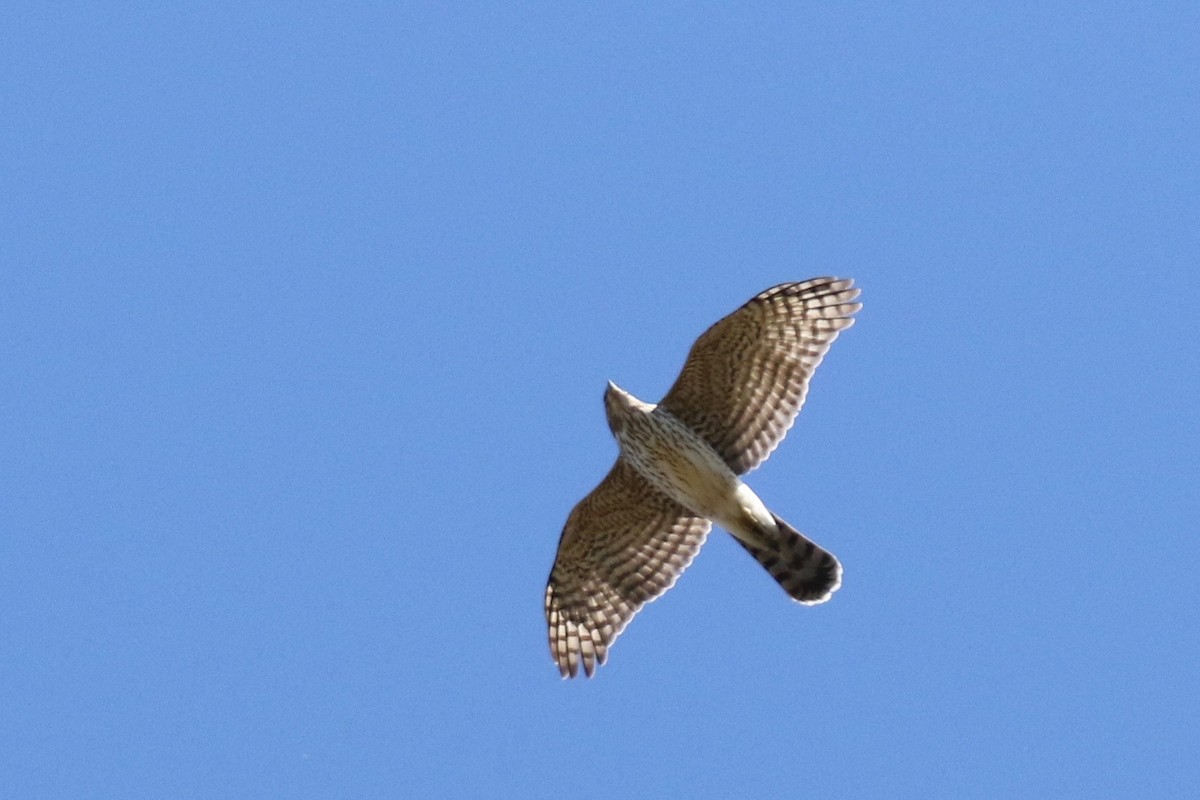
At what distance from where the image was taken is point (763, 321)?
44.5ft

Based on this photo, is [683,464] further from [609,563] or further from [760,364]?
[609,563]

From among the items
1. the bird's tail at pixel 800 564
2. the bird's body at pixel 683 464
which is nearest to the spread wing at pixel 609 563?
the bird's body at pixel 683 464

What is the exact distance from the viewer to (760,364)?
1367 cm

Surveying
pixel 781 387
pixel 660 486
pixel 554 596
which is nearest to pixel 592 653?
pixel 554 596

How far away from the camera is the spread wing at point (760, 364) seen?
1357cm

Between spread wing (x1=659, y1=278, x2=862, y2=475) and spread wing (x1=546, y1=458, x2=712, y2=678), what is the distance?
83 centimetres

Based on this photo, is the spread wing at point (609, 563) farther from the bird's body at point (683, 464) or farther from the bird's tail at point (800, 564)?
the bird's tail at point (800, 564)

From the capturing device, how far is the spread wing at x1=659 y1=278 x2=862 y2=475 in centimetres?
1357

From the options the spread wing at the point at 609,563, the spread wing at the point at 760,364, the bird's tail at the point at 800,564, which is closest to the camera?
the spread wing at the point at 760,364

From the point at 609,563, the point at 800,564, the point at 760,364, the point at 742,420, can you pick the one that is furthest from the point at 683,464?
the point at 609,563

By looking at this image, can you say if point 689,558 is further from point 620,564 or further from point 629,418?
point 629,418

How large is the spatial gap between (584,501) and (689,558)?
90 cm

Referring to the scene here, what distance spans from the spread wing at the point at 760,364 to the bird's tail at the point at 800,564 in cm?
54

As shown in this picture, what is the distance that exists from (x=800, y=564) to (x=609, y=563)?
158 centimetres
